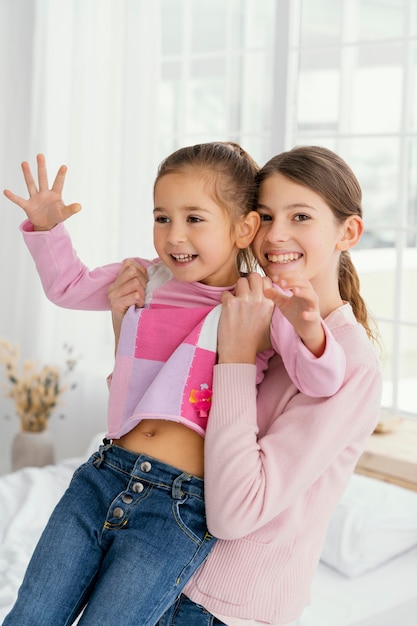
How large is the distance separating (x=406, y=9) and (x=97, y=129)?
4.69 ft

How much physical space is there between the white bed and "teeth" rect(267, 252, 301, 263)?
1187 mm

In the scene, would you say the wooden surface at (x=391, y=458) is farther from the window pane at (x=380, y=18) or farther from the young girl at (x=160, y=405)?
the window pane at (x=380, y=18)

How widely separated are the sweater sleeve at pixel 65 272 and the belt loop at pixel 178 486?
0.41 m

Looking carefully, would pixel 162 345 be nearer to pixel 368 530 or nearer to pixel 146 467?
pixel 146 467

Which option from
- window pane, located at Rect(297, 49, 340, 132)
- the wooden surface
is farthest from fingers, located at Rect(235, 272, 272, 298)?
window pane, located at Rect(297, 49, 340, 132)

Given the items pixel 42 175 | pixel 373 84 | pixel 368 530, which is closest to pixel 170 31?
pixel 373 84

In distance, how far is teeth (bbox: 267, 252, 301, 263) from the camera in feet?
4.62

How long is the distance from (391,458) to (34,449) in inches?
67.9

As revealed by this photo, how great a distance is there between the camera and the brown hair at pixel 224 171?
144 centimetres

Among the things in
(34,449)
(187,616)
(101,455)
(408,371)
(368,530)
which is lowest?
(408,371)

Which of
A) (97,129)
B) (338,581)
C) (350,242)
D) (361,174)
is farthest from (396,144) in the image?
(350,242)

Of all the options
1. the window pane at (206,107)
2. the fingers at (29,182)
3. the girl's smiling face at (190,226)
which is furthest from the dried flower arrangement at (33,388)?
the girl's smiling face at (190,226)

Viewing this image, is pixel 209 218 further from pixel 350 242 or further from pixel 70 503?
pixel 70 503

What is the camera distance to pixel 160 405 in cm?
137
